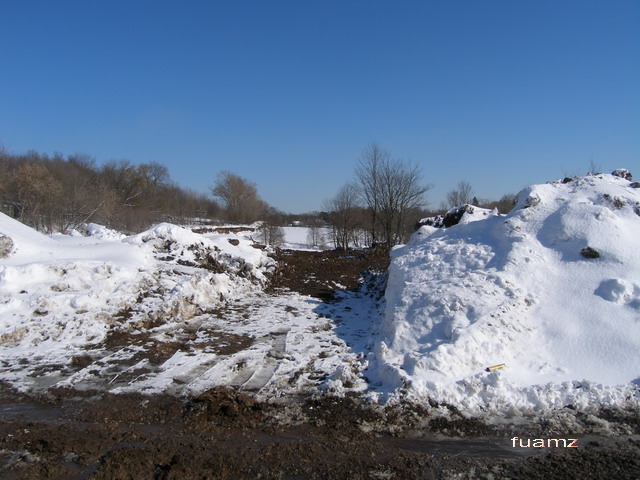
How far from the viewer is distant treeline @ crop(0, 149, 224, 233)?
89.1 feet

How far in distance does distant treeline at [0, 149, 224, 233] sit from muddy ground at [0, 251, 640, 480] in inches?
1025

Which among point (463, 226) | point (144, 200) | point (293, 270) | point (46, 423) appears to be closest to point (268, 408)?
point (46, 423)

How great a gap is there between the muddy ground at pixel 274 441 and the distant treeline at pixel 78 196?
2604 centimetres

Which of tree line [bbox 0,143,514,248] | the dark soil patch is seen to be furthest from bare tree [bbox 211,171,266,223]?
the dark soil patch

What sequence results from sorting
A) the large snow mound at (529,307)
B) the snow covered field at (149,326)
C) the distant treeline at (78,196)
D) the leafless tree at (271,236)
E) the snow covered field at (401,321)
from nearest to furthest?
the large snow mound at (529,307) → the snow covered field at (401,321) → the snow covered field at (149,326) → the distant treeline at (78,196) → the leafless tree at (271,236)

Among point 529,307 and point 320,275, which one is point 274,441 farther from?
point 320,275

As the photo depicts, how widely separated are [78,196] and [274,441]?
30.9 m

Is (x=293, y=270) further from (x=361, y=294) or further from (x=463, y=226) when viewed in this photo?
(x=463, y=226)

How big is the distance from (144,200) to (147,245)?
43.0 m

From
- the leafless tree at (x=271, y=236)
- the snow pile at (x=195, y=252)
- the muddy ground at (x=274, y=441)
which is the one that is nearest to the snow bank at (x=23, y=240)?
the snow pile at (x=195, y=252)

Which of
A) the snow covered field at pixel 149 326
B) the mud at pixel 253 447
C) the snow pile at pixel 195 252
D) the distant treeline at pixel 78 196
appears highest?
the distant treeline at pixel 78 196

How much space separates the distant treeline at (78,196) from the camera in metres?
27.2

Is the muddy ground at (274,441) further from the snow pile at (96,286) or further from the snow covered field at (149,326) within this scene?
the snow pile at (96,286)

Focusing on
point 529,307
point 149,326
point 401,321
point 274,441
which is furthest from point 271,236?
point 274,441
